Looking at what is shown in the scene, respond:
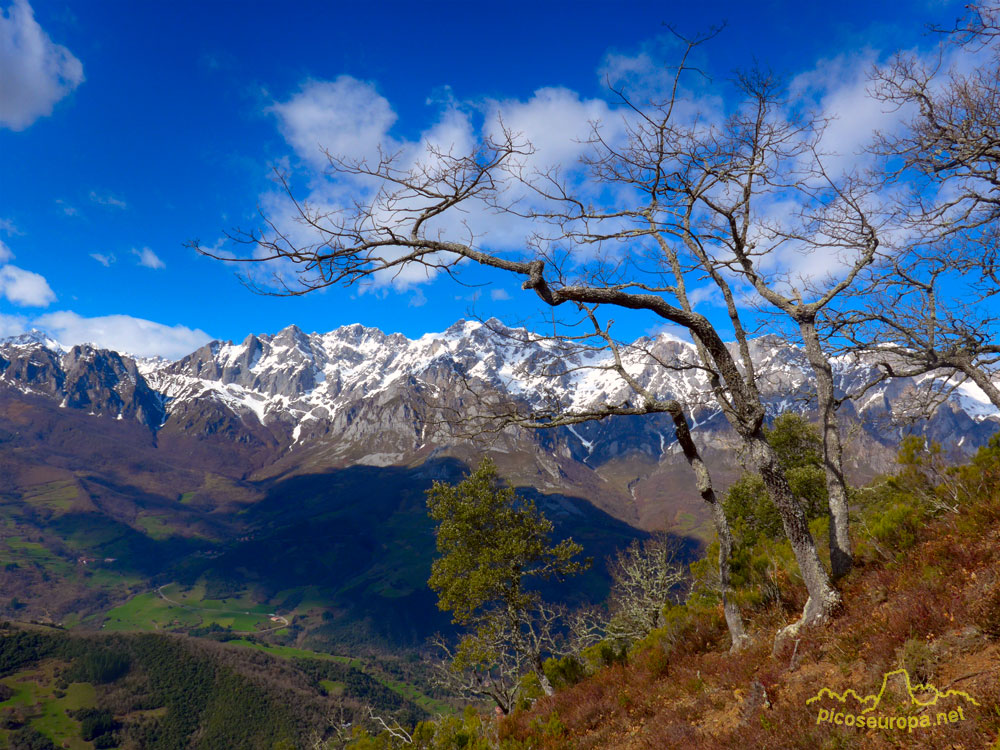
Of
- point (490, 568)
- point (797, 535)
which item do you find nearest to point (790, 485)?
point (490, 568)

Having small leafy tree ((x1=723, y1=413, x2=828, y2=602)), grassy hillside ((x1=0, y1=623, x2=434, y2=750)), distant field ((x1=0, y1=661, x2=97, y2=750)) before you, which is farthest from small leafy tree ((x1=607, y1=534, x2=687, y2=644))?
distant field ((x1=0, y1=661, x2=97, y2=750))

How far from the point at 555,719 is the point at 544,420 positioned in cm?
682

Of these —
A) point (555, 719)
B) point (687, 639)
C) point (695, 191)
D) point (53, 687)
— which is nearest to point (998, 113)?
point (695, 191)

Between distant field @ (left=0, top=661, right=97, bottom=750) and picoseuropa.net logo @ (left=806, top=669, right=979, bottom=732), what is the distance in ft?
620

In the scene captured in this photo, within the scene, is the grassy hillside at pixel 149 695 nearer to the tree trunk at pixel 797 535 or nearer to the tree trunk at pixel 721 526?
the tree trunk at pixel 721 526

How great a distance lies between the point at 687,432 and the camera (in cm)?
941

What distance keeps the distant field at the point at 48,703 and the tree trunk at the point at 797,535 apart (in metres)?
188

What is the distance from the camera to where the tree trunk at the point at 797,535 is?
8453 millimetres

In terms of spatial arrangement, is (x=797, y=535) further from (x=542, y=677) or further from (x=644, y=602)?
(x=644, y=602)

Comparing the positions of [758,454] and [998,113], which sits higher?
[998,113]

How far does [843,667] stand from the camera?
6883 millimetres

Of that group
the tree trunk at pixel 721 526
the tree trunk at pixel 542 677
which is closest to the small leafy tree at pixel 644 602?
the tree trunk at pixel 542 677

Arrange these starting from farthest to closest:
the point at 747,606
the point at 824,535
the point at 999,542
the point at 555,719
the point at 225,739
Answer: the point at 225,739, the point at 824,535, the point at 747,606, the point at 555,719, the point at 999,542

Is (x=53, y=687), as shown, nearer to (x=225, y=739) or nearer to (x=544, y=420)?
(x=225, y=739)
